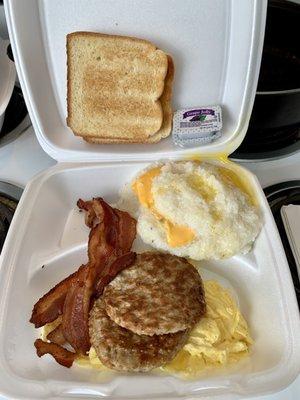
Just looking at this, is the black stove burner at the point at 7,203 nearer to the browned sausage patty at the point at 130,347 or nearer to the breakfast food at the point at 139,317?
the breakfast food at the point at 139,317

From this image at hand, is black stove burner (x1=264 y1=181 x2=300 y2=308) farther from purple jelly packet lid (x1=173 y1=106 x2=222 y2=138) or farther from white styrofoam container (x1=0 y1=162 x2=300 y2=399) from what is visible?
purple jelly packet lid (x1=173 y1=106 x2=222 y2=138)

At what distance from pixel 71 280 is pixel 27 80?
1.85ft

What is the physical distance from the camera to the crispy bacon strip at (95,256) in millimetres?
1057

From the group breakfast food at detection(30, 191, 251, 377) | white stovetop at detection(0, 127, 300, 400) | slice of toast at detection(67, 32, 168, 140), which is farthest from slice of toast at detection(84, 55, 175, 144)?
breakfast food at detection(30, 191, 251, 377)

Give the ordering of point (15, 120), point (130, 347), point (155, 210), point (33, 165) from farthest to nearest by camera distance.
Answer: point (15, 120)
point (33, 165)
point (155, 210)
point (130, 347)

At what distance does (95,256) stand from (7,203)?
1.16 feet

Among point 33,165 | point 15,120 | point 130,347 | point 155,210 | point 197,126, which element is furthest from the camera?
point 15,120

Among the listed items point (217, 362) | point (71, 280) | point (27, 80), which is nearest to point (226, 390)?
point (217, 362)

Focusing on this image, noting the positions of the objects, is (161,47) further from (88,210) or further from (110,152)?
(88,210)

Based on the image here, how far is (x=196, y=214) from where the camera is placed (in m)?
1.17

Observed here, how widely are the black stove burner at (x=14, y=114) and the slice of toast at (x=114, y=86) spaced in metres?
0.34

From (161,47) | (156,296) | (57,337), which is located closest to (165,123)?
(161,47)

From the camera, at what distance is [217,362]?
1010 millimetres

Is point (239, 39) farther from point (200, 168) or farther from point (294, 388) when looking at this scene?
point (294, 388)
